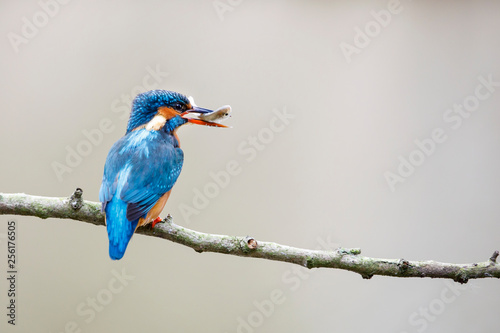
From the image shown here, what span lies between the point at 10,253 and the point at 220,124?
5.38ft

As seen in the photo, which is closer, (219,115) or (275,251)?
(275,251)

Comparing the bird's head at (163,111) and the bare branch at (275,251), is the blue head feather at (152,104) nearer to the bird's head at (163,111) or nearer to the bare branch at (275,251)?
the bird's head at (163,111)

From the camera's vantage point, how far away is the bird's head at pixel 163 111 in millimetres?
2109

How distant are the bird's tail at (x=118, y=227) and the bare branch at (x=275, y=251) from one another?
8 cm

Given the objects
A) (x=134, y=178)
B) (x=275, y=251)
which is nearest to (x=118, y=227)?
(x=134, y=178)

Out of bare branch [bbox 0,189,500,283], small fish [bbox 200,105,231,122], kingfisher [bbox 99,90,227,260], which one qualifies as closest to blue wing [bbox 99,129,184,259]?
kingfisher [bbox 99,90,227,260]

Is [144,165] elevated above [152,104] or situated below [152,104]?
below

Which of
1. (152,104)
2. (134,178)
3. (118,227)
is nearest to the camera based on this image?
(118,227)

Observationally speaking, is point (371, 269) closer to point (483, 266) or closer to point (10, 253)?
point (483, 266)

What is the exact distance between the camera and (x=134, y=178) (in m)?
1.87

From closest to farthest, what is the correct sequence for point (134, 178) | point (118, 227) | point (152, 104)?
point (118, 227), point (134, 178), point (152, 104)

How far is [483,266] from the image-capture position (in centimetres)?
172

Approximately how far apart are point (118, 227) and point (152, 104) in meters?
0.66

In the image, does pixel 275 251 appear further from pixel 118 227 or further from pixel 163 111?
pixel 163 111
